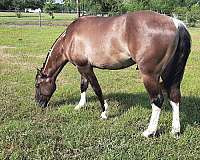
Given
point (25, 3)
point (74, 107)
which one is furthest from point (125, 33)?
point (25, 3)

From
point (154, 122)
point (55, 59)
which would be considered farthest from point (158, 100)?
point (55, 59)

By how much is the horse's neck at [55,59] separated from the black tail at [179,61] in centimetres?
217

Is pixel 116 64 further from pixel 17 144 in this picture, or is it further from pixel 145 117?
pixel 17 144

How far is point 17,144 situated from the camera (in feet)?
17.9

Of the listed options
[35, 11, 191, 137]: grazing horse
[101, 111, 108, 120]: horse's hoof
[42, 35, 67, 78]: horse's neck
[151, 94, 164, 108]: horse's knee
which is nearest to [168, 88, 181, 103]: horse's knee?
[35, 11, 191, 137]: grazing horse

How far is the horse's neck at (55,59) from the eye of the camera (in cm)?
718

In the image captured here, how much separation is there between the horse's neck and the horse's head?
0.33ft

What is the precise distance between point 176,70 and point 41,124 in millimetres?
2498

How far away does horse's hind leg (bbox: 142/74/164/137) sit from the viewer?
5.69 metres

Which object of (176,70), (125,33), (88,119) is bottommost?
(88,119)

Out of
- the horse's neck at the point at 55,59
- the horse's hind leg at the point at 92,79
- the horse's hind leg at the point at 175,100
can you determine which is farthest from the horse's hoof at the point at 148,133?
the horse's neck at the point at 55,59

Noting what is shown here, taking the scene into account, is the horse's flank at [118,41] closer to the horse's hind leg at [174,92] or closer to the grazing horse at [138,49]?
the grazing horse at [138,49]

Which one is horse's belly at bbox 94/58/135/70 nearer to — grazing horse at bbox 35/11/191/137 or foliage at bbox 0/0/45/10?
grazing horse at bbox 35/11/191/137

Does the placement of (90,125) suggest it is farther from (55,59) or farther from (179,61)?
(179,61)
